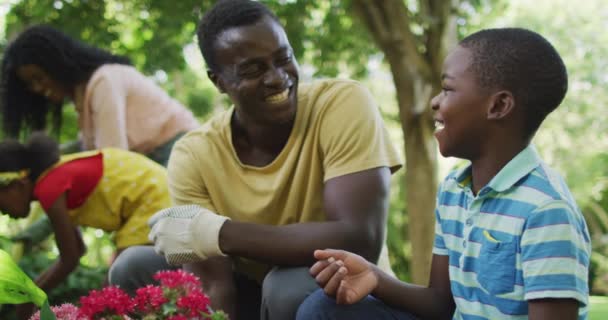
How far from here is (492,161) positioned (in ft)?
5.81

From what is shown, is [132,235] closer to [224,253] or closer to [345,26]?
[224,253]

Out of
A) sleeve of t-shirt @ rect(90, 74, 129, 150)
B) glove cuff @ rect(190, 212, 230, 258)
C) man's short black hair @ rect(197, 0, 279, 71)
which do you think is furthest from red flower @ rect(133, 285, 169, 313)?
sleeve of t-shirt @ rect(90, 74, 129, 150)

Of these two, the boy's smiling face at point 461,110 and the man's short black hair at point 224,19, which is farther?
the man's short black hair at point 224,19

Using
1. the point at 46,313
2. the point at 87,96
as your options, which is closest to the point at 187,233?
the point at 46,313

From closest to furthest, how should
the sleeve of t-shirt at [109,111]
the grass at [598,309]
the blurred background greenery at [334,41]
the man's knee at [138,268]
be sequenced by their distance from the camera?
the grass at [598,309]
the man's knee at [138,268]
the sleeve of t-shirt at [109,111]
the blurred background greenery at [334,41]

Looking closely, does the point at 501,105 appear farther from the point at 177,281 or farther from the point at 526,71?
the point at 177,281

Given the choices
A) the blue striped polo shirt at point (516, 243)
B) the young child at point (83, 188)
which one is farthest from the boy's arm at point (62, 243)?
the blue striped polo shirt at point (516, 243)

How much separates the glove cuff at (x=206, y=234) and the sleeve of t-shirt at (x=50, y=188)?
129 cm

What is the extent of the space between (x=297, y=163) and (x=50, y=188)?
1.35 m

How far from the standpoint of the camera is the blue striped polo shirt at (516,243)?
1530 millimetres

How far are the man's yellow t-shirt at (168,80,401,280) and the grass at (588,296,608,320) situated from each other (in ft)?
2.22

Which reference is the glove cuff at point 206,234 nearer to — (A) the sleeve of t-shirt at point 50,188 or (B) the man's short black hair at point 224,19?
(B) the man's short black hair at point 224,19

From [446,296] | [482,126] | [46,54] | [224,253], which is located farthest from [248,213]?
[46,54]

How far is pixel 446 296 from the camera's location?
6.35 feet
